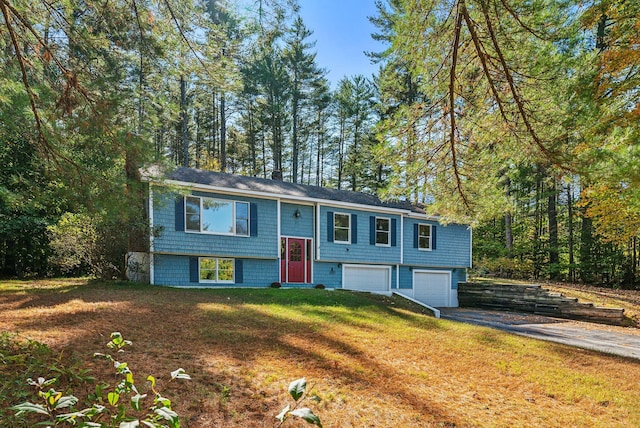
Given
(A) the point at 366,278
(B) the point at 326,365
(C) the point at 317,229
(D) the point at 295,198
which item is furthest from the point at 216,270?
(B) the point at 326,365

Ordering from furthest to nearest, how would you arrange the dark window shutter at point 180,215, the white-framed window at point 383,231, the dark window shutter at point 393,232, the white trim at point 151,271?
the dark window shutter at point 393,232, the white-framed window at point 383,231, the dark window shutter at point 180,215, the white trim at point 151,271

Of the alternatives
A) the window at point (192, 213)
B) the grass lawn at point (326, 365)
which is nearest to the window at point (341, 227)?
the window at point (192, 213)

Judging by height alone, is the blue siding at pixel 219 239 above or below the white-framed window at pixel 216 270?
above

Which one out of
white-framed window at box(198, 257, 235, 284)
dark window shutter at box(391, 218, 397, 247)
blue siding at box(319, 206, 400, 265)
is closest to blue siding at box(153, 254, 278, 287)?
white-framed window at box(198, 257, 235, 284)

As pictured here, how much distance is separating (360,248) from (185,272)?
6.70m

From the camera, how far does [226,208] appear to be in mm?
12359

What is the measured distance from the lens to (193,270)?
11875 mm

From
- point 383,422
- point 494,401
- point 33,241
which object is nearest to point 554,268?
point 494,401

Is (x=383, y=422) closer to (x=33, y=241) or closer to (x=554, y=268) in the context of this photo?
(x=33, y=241)

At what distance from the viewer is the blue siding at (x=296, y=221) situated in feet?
44.7

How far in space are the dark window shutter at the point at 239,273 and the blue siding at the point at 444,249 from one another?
287 inches

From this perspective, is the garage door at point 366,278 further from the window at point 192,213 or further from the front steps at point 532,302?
the window at point 192,213

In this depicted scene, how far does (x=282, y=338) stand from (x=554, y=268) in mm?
20046

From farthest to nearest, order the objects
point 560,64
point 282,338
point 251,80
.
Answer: point 251,80 → point 282,338 → point 560,64
